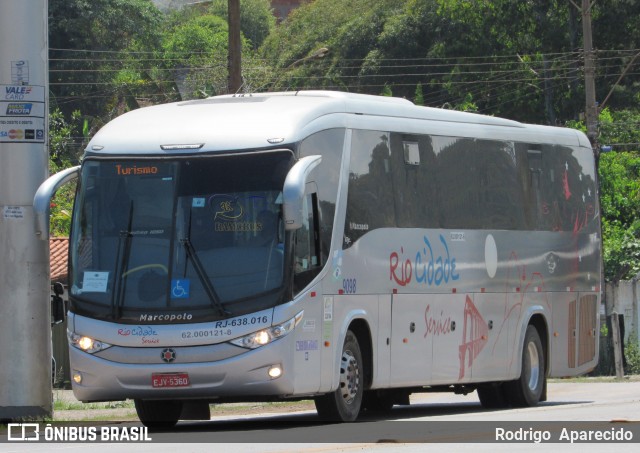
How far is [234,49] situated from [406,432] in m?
14.1

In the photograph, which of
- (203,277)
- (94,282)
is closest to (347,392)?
(203,277)

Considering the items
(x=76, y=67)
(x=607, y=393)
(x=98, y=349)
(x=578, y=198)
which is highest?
(x=76, y=67)

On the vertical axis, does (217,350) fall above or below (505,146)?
below

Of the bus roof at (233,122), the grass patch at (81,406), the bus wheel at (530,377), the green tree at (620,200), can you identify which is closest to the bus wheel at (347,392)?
the bus roof at (233,122)

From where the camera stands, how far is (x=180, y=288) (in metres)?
15.0

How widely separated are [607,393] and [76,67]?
193ft

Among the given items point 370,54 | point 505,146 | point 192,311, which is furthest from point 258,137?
point 370,54

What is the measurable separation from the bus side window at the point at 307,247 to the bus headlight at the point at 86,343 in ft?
7.10

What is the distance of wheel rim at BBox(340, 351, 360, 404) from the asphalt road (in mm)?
460

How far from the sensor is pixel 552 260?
2141cm

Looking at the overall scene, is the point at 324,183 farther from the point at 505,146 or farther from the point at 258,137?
the point at 505,146

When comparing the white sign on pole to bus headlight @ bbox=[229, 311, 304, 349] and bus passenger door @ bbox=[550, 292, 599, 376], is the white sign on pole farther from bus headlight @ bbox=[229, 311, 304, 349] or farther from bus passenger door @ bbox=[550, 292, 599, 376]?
bus passenger door @ bbox=[550, 292, 599, 376]

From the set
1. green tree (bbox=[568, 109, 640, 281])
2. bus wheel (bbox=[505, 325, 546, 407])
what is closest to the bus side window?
bus wheel (bbox=[505, 325, 546, 407])

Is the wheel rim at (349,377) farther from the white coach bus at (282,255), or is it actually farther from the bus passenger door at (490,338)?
the bus passenger door at (490,338)
